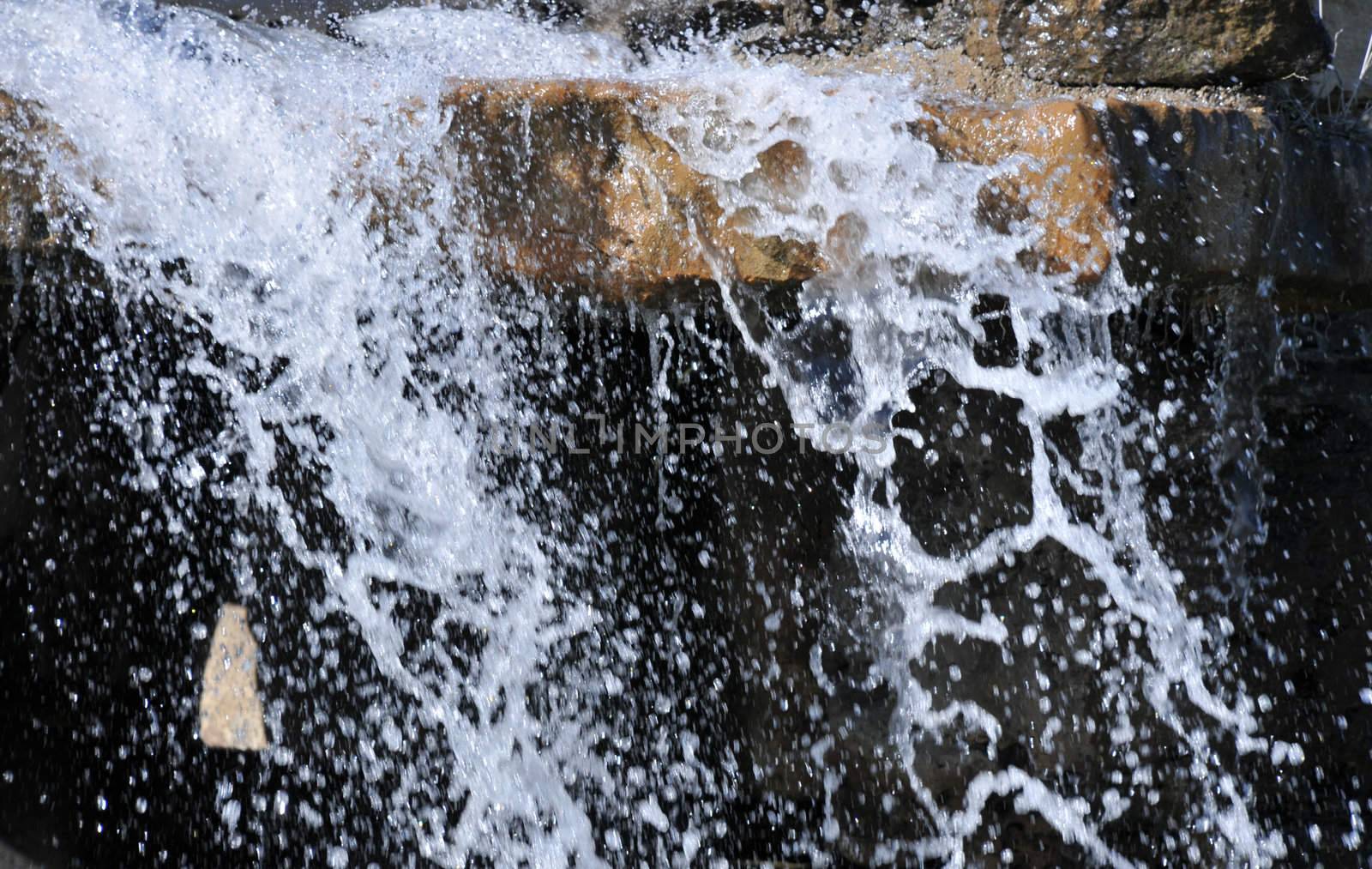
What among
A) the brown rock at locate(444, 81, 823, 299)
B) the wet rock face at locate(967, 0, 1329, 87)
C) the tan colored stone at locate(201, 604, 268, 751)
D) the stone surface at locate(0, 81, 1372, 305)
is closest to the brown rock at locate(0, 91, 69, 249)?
the stone surface at locate(0, 81, 1372, 305)

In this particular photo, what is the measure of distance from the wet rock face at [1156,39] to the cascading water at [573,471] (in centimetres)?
25

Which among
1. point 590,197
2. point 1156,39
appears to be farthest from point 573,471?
point 1156,39

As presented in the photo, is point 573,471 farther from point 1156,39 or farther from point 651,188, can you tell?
point 1156,39

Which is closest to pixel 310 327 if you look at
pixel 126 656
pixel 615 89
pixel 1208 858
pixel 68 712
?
pixel 615 89

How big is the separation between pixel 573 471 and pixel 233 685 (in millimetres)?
643

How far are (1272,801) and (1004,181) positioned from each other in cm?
94

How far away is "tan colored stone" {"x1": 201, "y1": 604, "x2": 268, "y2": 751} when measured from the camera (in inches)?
66.4

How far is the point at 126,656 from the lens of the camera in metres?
1.72

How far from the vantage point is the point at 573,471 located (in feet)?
5.36

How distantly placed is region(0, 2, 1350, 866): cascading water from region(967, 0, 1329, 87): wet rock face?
254 millimetres

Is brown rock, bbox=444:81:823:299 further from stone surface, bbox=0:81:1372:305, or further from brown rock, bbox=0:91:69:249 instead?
brown rock, bbox=0:91:69:249

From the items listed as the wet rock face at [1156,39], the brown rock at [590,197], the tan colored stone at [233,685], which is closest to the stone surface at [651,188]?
the brown rock at [590,197]

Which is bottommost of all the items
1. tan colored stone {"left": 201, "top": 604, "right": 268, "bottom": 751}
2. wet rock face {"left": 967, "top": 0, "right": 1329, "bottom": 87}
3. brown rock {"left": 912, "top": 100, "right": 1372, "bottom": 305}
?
tan colored stone {"left": 201, "top": 604, "right": 268, "bottom": 751}

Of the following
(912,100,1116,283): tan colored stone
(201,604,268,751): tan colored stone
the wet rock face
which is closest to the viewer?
(912,100,1116,283): tan colored stone
